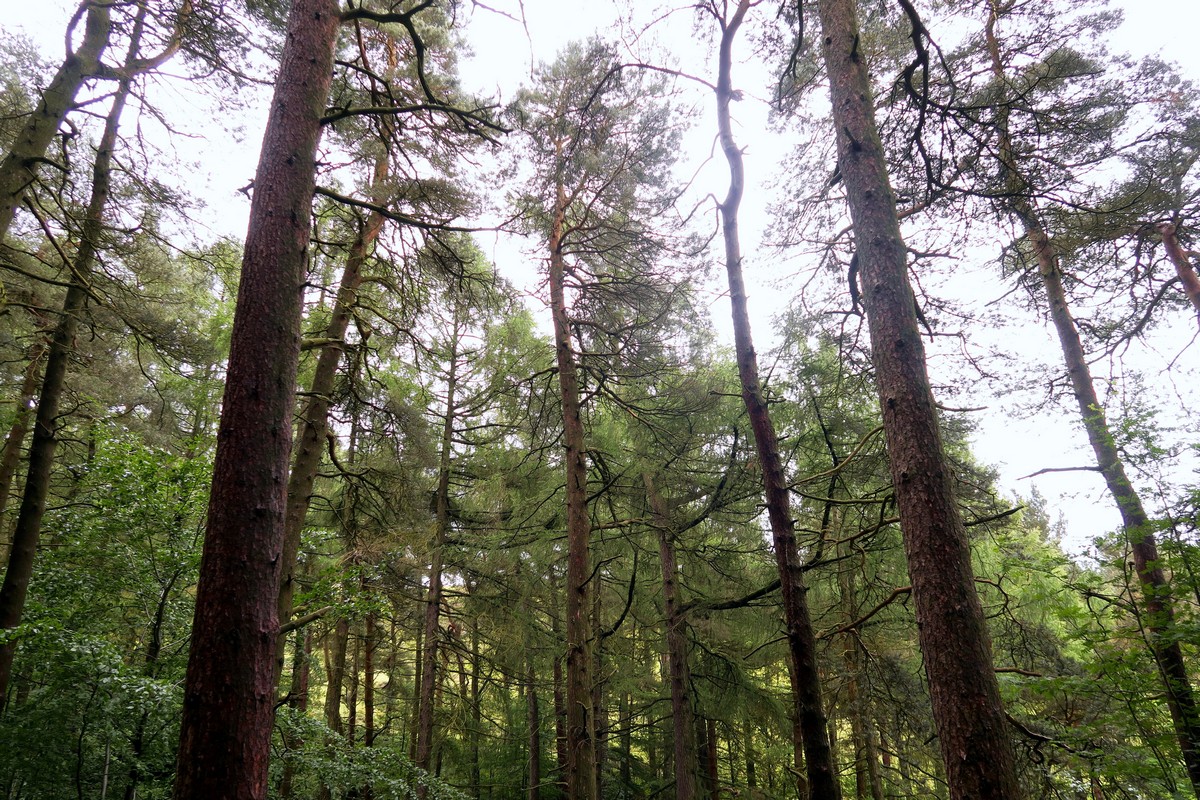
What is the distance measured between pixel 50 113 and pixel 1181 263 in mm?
14513

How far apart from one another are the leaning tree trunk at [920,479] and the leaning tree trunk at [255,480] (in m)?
3.03

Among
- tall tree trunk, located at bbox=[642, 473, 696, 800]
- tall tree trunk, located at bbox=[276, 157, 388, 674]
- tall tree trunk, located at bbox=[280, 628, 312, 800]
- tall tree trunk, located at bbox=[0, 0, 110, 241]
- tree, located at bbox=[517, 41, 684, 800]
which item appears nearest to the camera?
tall tree trunk, located at bbox=[0, 0, 110, 241]

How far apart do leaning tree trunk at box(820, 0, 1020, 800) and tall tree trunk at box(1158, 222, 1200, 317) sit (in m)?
7.86

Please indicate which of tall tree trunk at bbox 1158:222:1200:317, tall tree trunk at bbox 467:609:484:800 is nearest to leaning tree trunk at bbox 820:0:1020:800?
tall tree trunk at bbox 1158:222:1200:317

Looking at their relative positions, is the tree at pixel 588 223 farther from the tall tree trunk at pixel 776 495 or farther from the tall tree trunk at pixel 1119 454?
the tall tree trunk at pixel 1119 454

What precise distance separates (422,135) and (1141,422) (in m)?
7.25

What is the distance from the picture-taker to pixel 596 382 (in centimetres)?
746

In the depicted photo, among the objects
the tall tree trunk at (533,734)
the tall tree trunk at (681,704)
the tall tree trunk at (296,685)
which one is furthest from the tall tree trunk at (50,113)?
the tall tree trunk at (533,734)

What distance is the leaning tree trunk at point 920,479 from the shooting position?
2.42 metres

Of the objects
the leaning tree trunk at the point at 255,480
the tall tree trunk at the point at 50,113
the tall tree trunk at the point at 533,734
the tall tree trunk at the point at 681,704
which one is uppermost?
the tall tree trunk at the point at 50,113

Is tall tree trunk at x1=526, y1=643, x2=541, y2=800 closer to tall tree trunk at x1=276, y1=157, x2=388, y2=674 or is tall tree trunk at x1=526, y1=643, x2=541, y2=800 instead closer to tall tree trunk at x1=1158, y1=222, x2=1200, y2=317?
tall tree trunk at x1=276, y1=157, x2=388, y2=674

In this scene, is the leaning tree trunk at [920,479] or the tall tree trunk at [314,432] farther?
the tall tree trunk at [314,432]

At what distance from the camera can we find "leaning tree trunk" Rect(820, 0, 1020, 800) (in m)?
2.42

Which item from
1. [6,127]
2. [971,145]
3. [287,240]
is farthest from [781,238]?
[6,127]
